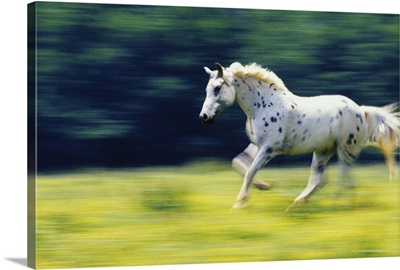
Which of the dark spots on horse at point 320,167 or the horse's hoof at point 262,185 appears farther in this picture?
the dark spots on horse at point 320,167

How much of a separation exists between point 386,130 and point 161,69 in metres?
2.39

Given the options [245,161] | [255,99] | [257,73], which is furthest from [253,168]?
[257,73]

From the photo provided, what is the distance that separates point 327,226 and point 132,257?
2004mm

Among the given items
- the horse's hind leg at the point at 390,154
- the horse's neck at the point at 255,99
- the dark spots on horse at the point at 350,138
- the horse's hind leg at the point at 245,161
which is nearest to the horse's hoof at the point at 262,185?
the horse's hind leg at the point at 245,161

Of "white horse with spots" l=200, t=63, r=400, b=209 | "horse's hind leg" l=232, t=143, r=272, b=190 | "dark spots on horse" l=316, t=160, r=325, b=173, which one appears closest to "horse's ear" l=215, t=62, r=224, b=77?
"white horse with spots" l=200, t=63, r=400, b=209

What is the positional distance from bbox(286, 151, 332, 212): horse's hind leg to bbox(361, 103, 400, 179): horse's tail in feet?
1.70

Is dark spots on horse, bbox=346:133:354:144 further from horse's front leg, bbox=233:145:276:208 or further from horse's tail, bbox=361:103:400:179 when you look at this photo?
horse's front leg, bbox=233:145:276:208

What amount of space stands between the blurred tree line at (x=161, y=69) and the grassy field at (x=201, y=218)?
0.64ft

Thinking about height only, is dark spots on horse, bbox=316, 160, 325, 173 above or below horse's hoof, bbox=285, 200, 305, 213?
above

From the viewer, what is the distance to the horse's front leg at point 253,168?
11.9 meters

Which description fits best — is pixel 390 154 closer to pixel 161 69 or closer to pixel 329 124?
pixel 329 124

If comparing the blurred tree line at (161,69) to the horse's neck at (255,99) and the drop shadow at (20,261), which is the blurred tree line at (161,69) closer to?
the horse's neck at (255,99)

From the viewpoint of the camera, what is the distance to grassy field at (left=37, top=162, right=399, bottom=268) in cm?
1130

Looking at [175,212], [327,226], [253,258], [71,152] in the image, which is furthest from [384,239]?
[71,152]
